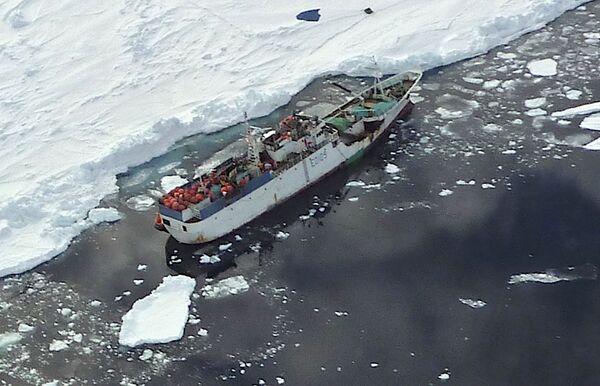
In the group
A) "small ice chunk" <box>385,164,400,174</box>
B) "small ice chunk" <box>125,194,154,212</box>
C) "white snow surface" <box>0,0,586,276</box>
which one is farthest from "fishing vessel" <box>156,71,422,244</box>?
"white snow surface" <box>0,0,586,276</box>

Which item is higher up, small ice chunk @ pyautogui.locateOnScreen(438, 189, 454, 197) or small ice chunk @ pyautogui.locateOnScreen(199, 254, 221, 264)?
small ice chunk @ pyautogui.locateOnScreen(199, 254, 221, 264)

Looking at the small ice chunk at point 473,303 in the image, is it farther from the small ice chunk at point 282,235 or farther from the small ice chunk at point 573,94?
the small ice chunk at point 573,94

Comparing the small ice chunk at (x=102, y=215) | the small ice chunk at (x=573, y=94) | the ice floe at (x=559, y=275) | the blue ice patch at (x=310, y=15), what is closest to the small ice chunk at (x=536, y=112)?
the small ice chunk at (x=573, y=94)

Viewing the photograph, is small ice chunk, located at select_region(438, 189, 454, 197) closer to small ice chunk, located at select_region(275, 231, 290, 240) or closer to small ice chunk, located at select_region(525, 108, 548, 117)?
small ice chunk, located at select_region(275, 231, 290, 240)

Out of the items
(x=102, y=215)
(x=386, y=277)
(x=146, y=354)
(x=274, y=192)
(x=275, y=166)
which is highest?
(x=275, y=166)

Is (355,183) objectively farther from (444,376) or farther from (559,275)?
(444,376)

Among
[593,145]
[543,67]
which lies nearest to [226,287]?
[593,145]

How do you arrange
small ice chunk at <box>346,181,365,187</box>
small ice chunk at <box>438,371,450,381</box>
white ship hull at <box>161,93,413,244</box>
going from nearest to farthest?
small ice chunk at <box>438,371,450,381</box> < white ship hull at <box>161,93,413,244</box> < small ice chunk at <box>346,181,365,187</box>
